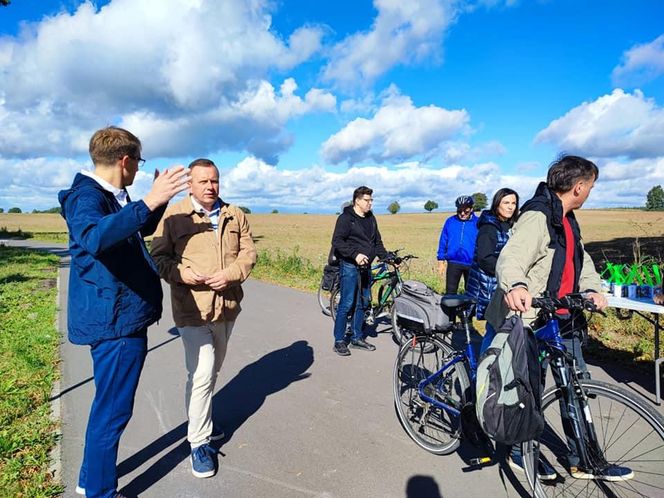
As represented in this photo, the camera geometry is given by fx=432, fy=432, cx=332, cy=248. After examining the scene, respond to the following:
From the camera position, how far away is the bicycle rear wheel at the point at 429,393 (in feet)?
10.6

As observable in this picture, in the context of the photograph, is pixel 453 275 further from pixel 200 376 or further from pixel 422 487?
pixel 200 376

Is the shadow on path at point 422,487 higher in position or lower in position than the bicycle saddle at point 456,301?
lower

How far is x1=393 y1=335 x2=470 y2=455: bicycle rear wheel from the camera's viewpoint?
3227mm

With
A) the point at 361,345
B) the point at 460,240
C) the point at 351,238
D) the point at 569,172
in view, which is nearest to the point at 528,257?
the point at 569,172

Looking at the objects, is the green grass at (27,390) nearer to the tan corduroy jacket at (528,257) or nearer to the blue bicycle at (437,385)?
the blue bicycle at (437,385)

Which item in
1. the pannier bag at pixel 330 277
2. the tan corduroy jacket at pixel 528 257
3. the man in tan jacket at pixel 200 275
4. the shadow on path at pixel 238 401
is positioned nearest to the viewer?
the tan corduroy jacket at pixel 528 257

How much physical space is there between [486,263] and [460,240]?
7.47ft

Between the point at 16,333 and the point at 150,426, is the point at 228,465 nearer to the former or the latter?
the point at 150,426

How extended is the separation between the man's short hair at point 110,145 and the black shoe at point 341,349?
12.8 feet

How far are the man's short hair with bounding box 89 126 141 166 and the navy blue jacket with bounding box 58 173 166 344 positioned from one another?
0.14 m

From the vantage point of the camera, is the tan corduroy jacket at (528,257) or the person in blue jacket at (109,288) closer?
the person in blue jacket at (109,288)

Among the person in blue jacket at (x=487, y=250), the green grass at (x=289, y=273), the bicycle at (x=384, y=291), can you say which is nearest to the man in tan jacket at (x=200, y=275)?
the person in blue jacket at (x=487, y=250)

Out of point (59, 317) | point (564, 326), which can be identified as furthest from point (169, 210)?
point (59, 317)

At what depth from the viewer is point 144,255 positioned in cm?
255
